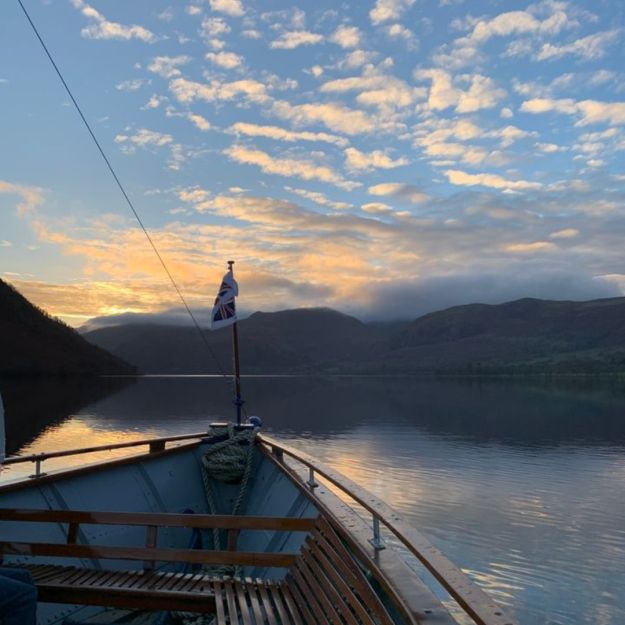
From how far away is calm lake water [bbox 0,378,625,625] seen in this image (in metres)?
15.1

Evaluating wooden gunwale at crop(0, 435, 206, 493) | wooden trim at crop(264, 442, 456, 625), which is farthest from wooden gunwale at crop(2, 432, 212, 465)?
wooden trim at crop(264, 442, 456, 625)

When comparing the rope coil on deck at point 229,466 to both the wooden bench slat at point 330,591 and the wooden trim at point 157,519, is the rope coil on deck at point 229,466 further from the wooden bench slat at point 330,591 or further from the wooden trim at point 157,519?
the wooden bench slat at point 330,591

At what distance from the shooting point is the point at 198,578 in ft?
20.9

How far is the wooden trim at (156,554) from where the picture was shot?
5.89 m

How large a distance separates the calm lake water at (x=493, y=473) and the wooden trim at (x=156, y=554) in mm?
9264

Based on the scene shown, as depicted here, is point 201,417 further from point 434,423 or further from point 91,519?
point 91,519

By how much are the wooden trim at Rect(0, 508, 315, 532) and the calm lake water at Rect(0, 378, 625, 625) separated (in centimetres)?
942

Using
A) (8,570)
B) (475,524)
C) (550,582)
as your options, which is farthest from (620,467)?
(8,570)

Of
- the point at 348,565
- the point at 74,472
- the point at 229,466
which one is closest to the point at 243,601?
the point at 348,565

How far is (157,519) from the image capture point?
19.9 feet

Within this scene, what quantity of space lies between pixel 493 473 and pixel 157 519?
28.9 metres

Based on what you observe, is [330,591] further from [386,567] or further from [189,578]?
[189,578]

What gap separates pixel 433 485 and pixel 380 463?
270 inches

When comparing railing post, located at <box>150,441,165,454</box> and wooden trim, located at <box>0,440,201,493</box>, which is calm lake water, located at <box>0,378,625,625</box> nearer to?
railing post, located at <box>150,441,165,454</box>
